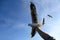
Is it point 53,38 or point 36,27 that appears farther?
point 36,27

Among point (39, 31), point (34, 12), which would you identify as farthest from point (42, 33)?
point (34, 12)

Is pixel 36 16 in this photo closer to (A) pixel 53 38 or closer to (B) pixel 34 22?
(B) pixel 34 22

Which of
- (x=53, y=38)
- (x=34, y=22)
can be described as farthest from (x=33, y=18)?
(x=53, y=38)

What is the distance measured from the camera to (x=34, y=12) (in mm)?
142250

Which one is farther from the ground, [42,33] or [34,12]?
[34,12]

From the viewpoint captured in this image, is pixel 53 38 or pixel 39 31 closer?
pixel 53 38

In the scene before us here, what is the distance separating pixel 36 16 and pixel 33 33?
8617 mm

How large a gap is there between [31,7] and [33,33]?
1190 cm

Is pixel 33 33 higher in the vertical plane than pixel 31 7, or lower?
lower

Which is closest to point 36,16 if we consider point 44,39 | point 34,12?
point 34,12

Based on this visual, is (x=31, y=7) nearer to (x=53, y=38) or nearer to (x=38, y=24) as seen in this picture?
(x=38, y=24)

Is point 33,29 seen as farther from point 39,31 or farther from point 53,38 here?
point 53,38

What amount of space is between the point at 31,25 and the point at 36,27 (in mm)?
2626

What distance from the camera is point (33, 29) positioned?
14788 cm
